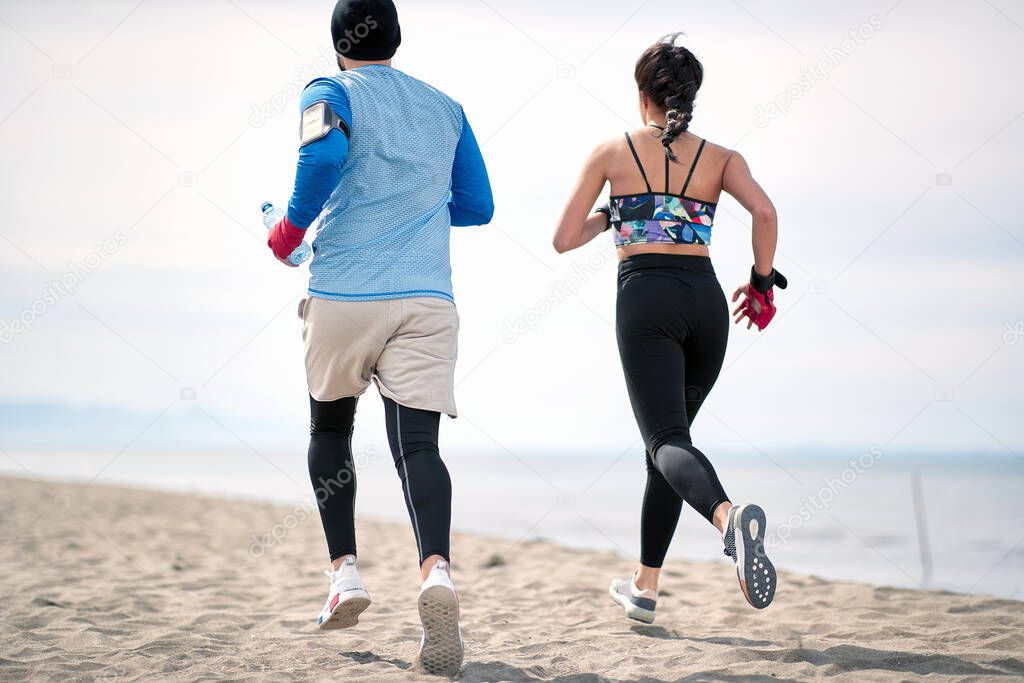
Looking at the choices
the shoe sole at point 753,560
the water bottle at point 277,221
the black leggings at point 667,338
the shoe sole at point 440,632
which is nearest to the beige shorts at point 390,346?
the water bottle at point 277,221

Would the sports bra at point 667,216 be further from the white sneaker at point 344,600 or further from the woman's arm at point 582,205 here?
the white sneaker at point 344,600

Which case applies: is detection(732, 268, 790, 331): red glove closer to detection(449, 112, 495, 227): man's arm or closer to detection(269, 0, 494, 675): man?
detection(449, 112, 495, 227): man's arm

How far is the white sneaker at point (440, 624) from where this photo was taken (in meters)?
2.33

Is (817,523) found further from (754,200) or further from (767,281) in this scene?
(754,200)

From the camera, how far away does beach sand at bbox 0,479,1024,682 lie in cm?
268

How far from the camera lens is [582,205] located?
2988 millimetres

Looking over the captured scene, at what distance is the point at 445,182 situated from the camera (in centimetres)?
268

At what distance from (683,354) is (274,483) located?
1692 centimetres

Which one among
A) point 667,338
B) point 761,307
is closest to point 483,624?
point 667,338

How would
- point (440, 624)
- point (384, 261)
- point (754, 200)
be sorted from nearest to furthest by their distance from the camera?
point (440, 624) < point (384, 261) < point (754, 200)

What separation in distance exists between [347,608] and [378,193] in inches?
48.1

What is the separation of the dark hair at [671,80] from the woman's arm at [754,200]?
20 cm

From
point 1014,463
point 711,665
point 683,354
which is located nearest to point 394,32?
point 683,354

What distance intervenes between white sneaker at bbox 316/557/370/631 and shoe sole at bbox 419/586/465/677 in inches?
10.1
